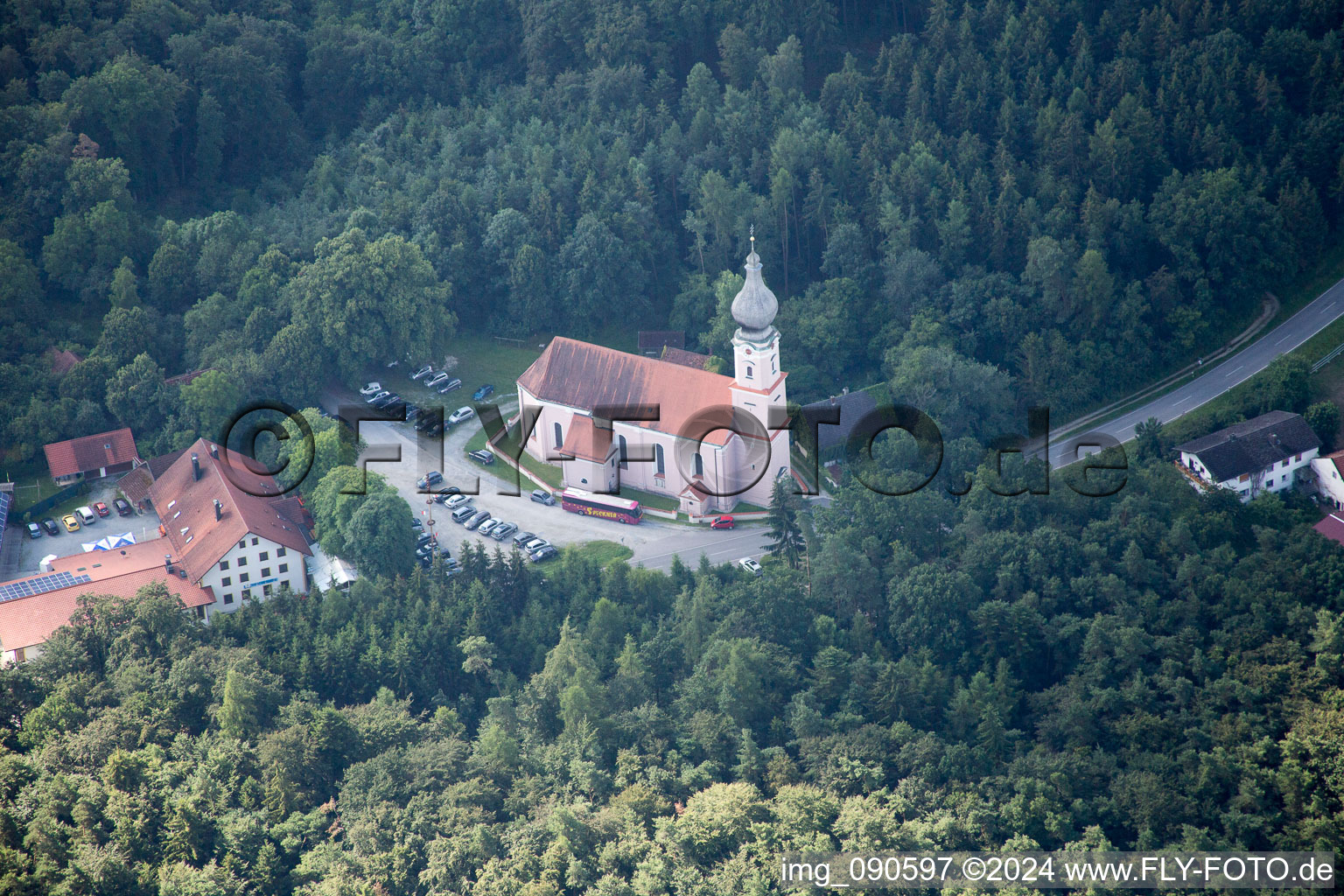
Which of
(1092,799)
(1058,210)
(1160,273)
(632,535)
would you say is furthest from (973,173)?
(1092,799)

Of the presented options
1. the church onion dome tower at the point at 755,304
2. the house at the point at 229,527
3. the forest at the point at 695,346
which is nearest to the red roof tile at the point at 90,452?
the forest at the point at 695,346

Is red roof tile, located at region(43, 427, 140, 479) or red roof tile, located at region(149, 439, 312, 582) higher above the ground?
red roof tile, located at region(43, 427, 140, 479)

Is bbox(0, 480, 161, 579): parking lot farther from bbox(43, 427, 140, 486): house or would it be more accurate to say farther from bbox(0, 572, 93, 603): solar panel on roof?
bbox(0, 572, 93, 603): solar panel on roof

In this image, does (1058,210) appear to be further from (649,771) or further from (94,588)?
(94,588)

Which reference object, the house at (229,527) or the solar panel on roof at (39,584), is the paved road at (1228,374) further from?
the solar panel on roof at (39,584)

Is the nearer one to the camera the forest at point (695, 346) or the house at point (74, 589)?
the forest at point (695, 346)

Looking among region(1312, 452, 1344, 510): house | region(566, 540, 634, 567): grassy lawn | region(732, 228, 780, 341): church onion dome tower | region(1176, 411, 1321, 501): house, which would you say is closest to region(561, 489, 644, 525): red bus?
region(566, 540, 634, 567): grassy lawn
